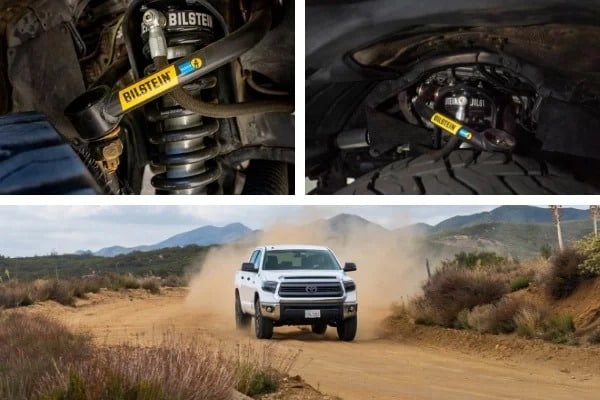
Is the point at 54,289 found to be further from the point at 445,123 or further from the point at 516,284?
the point at 516,284

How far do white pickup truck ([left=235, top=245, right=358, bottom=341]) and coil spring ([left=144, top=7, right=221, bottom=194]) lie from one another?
0.38m

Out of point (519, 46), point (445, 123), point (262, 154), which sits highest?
point (519, 46)

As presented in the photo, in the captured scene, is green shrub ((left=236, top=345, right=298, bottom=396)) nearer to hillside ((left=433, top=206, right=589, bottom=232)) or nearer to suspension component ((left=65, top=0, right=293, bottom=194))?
suspension component ((left=65, top=0, right=293, bottom=194))

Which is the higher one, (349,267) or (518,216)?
(518,216)

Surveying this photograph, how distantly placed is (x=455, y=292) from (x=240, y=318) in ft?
2.88

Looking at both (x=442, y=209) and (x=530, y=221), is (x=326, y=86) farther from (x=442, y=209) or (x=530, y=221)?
(x=530, y=221)

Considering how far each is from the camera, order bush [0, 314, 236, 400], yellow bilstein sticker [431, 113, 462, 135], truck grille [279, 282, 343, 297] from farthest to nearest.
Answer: truck grille [279, 282, 343, 297], yellow bilstein sticker [431, 113, 462, 135], bush [0, 314, 236, 400]

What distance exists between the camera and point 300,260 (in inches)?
144

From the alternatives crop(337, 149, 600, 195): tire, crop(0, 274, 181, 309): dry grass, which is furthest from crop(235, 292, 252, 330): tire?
crop(337, 149, 600, 195): tire

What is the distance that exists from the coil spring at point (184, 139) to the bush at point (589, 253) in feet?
4.69

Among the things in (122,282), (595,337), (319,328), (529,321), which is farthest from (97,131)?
(595,337)

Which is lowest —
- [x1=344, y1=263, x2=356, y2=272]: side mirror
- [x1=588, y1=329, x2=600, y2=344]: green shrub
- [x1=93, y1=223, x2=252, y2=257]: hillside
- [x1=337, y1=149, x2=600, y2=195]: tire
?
[x1=588, y1=329, x2=600, y2=344]: green shrub

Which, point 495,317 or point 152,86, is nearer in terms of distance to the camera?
point 152,86

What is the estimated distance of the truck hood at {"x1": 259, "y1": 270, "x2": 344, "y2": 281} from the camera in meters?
3.62
